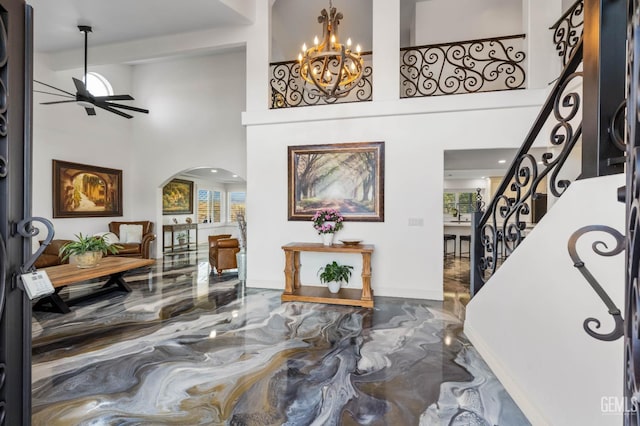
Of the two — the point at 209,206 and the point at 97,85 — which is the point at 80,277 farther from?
the point at 209,206

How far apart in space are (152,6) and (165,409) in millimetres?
5331

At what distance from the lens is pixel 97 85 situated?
737 centimetres

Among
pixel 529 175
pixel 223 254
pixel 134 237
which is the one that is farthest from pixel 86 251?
pixel 529 175

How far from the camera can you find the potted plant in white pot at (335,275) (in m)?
4.61

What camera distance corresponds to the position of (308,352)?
9.71 feet

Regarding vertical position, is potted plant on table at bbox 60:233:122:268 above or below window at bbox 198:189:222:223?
below

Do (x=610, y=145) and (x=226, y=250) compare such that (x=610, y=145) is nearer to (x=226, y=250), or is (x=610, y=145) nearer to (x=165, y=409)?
(x=165, y=409)

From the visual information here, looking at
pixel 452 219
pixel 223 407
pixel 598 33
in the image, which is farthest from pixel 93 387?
pixel 452 219

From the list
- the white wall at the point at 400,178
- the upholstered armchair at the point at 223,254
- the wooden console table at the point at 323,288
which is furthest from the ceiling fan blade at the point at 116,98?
the wooden console table at the point at 323,288

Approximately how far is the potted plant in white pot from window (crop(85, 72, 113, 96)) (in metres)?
6.83

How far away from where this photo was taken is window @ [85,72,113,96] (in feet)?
23.7

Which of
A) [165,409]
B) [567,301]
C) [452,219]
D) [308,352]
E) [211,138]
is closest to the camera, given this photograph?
[567,301]

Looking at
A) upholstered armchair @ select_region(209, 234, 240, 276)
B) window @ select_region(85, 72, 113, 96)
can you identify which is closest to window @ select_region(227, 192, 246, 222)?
window @ select_region(85, 72, 113, 96)

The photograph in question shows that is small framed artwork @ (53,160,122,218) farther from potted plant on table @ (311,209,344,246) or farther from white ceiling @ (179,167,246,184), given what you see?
potted plant on table @ (311,209,344,246)
